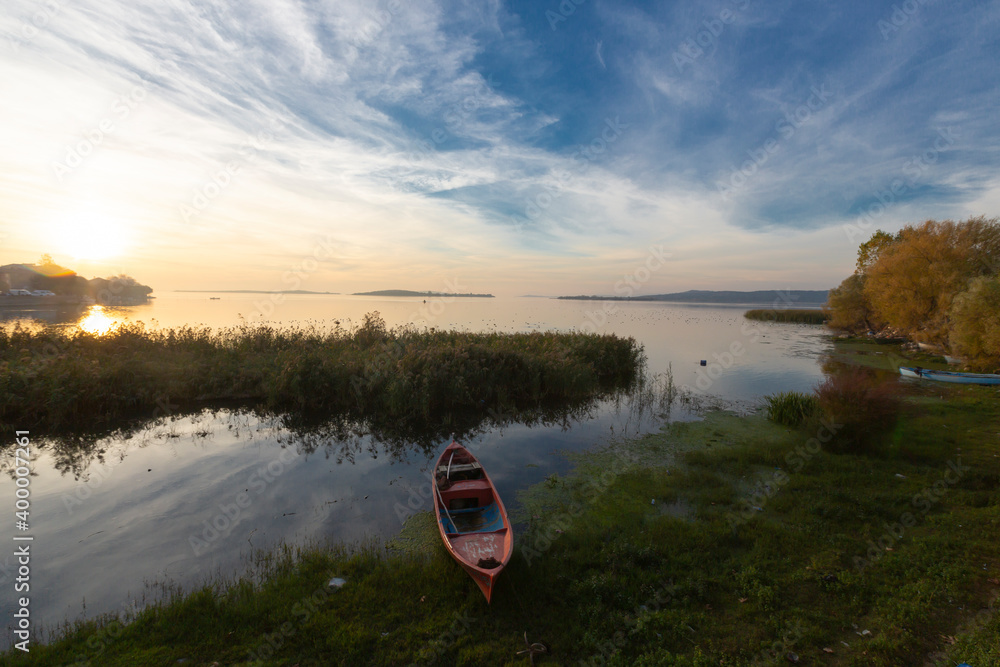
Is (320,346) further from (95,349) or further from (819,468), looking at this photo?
(819,468)

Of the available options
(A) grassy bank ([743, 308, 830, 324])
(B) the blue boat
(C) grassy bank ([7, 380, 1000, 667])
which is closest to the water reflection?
(C) grassy bank ([7, 380, 1000, 667])

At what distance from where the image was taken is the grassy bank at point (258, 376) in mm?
14773

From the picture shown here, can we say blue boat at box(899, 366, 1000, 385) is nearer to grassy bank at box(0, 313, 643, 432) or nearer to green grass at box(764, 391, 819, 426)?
green grass at box(764, 391, 819, 426)

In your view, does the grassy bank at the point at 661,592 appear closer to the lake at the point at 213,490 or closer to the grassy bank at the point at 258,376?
the lake at the point at 213,490

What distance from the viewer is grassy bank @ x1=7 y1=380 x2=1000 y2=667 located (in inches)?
210

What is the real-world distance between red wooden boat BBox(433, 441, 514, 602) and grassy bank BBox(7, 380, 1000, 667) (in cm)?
44

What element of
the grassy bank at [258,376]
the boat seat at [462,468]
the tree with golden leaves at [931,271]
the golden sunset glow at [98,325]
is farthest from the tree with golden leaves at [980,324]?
the golden sunset glow at [98,325]

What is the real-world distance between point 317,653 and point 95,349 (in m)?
20.4

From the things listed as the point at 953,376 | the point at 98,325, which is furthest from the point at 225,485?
the point at 953,376

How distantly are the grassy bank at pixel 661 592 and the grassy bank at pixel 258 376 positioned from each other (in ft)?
29.0

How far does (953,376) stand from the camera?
74.8ft

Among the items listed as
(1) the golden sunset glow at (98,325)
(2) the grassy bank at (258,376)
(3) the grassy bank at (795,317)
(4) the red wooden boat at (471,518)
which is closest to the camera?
(4) the red wooden boat at (471,518)

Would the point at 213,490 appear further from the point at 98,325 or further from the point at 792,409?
the point at 98,325

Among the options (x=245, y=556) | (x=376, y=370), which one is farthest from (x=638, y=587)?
(x=376, y=370)
